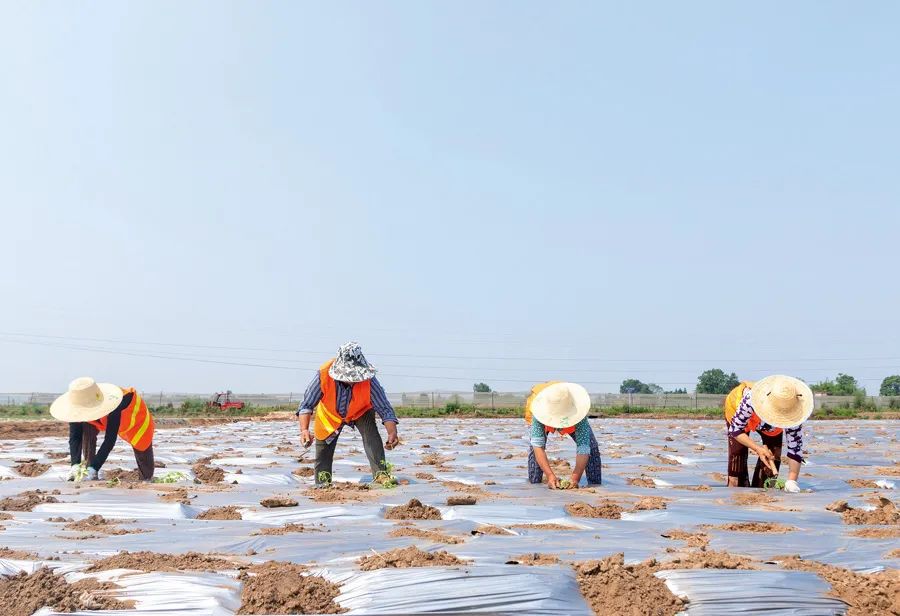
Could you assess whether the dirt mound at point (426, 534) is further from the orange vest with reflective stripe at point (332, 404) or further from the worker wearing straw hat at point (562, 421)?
the orange vest with reflective stripe at point (332, 404)

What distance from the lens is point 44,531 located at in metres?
4.50

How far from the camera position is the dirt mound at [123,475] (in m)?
7.14

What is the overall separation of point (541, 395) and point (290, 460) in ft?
13.2

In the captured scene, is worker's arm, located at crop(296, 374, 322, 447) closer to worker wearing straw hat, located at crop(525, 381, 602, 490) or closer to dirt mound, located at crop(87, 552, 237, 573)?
worker wearing straw hat, located at crop(525, 381, 602, 490)

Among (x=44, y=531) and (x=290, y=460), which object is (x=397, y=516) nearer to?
(x=44, y=531)

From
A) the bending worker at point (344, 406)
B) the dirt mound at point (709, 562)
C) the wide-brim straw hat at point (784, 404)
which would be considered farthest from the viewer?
the bending worker at point (344, 406)

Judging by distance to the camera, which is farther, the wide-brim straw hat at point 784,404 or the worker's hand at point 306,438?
the worker's hand at point 306,438

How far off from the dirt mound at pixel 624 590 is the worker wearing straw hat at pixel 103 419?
199 inches

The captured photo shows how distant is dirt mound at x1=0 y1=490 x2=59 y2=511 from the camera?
17.8 feet

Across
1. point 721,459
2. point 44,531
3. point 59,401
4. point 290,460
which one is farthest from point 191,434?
point 44,531

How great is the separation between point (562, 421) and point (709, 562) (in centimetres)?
312

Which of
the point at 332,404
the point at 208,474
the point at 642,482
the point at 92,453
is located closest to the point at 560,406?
the point at 642,482

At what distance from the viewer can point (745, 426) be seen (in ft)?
21.4

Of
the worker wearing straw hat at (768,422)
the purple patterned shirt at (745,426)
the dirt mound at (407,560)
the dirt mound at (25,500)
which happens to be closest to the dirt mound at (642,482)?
the worker wearing straw hat at (768,422)
